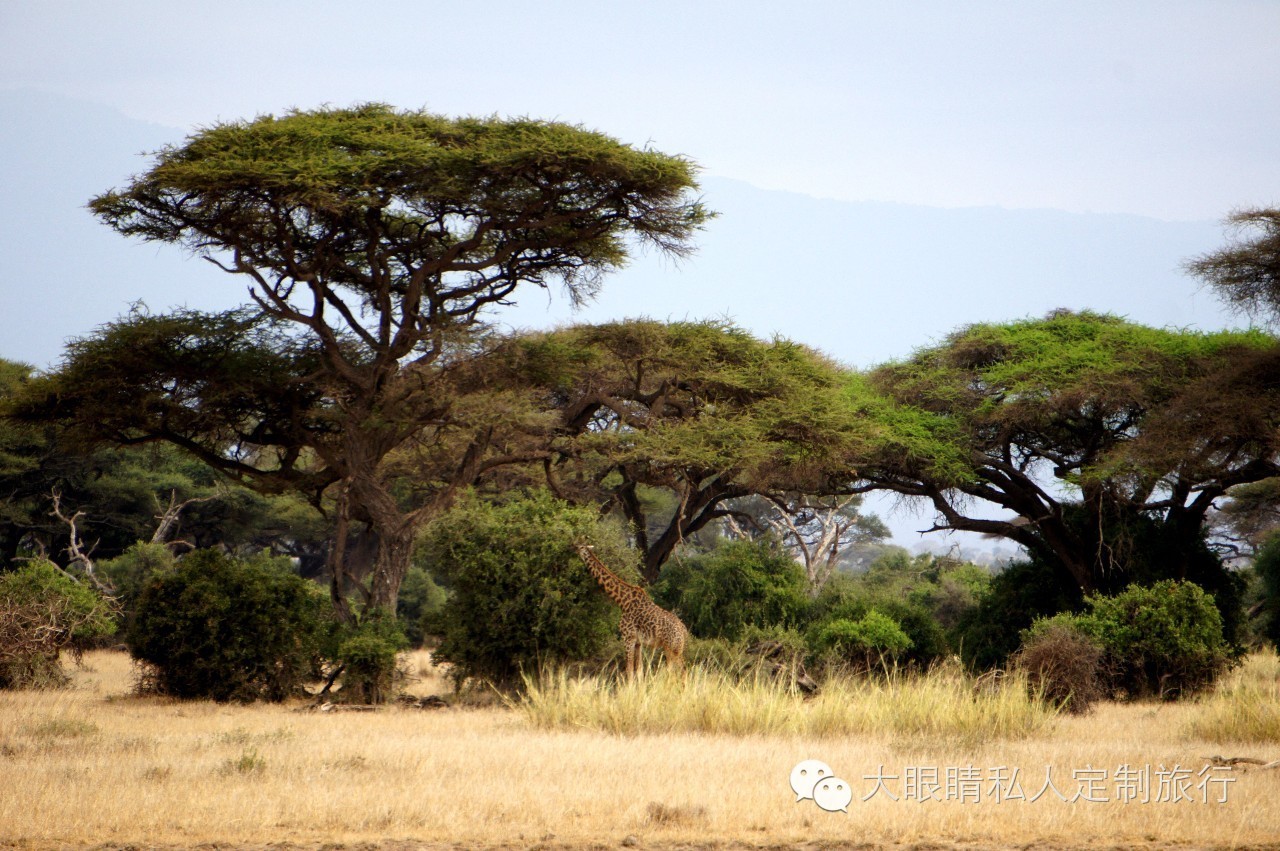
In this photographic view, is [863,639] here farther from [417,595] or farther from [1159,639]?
[417,595]

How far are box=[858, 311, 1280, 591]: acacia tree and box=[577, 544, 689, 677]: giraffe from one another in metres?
7.73

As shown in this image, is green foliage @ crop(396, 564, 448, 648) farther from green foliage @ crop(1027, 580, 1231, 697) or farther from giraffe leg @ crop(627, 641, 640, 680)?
green foliage @ crop(1027, 580, 1231, 697)

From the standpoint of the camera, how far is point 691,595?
21.8 m

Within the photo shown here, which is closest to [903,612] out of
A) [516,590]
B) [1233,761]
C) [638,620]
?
[638,620]

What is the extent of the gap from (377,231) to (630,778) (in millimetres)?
11557

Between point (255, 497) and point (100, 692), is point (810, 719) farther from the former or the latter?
point (255, 497)

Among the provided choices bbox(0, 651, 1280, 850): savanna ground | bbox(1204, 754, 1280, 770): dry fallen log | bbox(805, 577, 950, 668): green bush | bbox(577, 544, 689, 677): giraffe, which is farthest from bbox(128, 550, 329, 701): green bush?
bbox(1204, 754, 1280, 770): dry fallen log

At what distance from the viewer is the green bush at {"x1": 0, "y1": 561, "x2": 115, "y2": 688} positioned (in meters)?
15.3

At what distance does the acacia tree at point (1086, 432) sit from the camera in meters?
19.4

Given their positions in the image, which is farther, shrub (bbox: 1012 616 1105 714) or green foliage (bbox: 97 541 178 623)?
green foliage (bbox: 97 541 178 623)

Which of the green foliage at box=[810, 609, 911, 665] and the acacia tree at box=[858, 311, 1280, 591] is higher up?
the acacia tree at box=[858, 311, 1280, 591]

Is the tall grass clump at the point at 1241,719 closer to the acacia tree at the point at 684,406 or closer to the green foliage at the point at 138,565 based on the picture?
the acacia tree at the point at 684,406

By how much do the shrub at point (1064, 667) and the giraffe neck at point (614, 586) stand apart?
4784 millimetres

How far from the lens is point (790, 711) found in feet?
40.2
